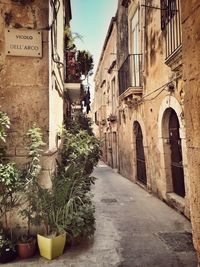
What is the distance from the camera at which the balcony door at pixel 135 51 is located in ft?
29.0

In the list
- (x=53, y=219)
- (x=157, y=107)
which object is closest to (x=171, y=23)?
(x=157, y=107)

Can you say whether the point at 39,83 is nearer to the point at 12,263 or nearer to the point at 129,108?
the point at 12,263

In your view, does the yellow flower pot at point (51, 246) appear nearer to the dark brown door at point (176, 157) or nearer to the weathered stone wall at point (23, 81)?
the weathered stone wall at point (23, 81)

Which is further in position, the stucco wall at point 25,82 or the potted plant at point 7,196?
the stucco wall at point 25,82

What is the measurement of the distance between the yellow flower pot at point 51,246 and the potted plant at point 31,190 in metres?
0.14

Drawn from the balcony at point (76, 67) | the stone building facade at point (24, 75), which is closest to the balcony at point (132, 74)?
the balcony at point (76, 67)

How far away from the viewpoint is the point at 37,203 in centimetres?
356

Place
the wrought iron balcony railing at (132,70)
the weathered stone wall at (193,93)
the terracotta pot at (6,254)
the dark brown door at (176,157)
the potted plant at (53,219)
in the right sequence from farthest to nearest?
the wrought iron balcony railing at (132,70) < the dark brown door at (176,157) < the potted plant at (53,219) < the terracotta pot at (6,254) < the weathered stone wall at (193,93)

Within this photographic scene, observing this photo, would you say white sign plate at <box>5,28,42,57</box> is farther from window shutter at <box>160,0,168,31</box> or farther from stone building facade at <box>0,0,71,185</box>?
window shutter at <box>160,0,168,31</box>

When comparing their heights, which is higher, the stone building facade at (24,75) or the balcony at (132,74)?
the balcony at (132,74)

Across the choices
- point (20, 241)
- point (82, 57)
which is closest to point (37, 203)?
point (20, 241)

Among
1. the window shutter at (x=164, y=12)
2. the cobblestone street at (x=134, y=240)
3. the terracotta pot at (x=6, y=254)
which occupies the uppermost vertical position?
the window shutter at (x=164, y=12)

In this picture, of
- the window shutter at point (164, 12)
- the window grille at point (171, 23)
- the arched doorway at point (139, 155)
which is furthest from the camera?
the arched doorway at point (139, 155)

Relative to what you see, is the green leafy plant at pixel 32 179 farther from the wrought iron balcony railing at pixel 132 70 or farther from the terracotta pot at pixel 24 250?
the wrought iron balcony railing at pixel 132 70
